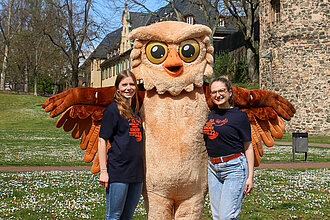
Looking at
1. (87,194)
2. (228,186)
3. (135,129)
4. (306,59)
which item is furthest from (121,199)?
(306,59)

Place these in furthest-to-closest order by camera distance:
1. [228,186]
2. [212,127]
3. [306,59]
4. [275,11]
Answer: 1. [275,11]
2. [306,59]
3. [212,127]
4. [228,186]

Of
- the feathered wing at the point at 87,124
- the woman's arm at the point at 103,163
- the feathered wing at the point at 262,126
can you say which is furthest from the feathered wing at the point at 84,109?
the feathered wing at the point at 262,126

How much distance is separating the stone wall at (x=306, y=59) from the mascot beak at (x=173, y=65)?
17431 millimetres

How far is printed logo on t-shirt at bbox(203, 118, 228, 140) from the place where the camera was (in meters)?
3.77

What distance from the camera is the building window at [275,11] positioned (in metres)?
20.9

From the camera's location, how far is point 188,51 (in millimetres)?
4086

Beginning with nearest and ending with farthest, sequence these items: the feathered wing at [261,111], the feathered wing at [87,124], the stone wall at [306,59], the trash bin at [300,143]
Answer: the feathered wing at [87,124]
the feathered wing at [261,111]
the trash bin at [300,143]
the stone wall at [306,59]

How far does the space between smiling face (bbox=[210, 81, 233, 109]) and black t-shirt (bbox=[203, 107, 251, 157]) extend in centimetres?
11

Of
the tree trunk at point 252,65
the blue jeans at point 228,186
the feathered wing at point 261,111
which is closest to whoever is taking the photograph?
the blue jeans at point 228,186

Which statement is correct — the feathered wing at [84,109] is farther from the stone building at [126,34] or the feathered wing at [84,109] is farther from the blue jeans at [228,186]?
the stone building at [126,34]

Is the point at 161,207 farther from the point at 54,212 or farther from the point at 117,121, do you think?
the point at 54,212

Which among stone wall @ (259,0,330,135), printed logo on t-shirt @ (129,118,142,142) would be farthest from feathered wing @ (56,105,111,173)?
stone wall @ (259,0,330,135)

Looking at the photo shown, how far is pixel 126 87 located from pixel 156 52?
1.72 feet

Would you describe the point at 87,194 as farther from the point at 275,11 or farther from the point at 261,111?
the point at 275,11
